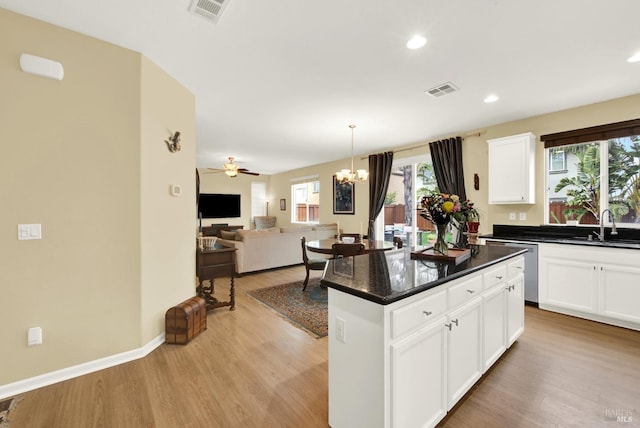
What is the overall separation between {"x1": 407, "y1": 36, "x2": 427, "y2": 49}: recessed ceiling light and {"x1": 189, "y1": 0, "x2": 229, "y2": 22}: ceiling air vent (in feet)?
4.59

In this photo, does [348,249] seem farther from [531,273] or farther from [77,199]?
[77,199]

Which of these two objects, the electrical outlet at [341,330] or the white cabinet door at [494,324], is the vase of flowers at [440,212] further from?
the electrical outlet at [341,330]

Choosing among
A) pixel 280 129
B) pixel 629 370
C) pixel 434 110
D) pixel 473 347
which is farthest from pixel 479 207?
pixel 280 129

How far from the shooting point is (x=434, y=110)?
3666 millimetres

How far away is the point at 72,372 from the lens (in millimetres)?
2139

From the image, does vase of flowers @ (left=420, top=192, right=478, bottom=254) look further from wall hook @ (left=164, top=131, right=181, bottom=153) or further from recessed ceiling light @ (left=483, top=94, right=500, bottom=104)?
wall hook @ (left=164, top=131, right=181, bottom=153)

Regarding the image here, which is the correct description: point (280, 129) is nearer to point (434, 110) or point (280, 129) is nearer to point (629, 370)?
point (434, 110)

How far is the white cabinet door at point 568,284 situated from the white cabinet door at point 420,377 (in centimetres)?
277

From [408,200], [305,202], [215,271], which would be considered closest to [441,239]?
[215,271]

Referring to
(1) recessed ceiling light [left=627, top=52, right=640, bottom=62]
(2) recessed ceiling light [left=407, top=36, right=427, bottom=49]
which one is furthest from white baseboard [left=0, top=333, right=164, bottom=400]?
(1) recessed ceiling light [left=627, top=52, right=640, bottom=62]

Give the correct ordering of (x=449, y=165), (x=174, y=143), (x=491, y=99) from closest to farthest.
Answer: (x=174, y=143), (x=491, y=99), (x=449, y=165)

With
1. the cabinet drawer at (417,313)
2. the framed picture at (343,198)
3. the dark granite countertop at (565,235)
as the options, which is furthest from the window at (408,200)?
the cabinet drawer at (417,313)

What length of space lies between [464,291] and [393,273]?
1.67ft

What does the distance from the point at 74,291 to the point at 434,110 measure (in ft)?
14.2
